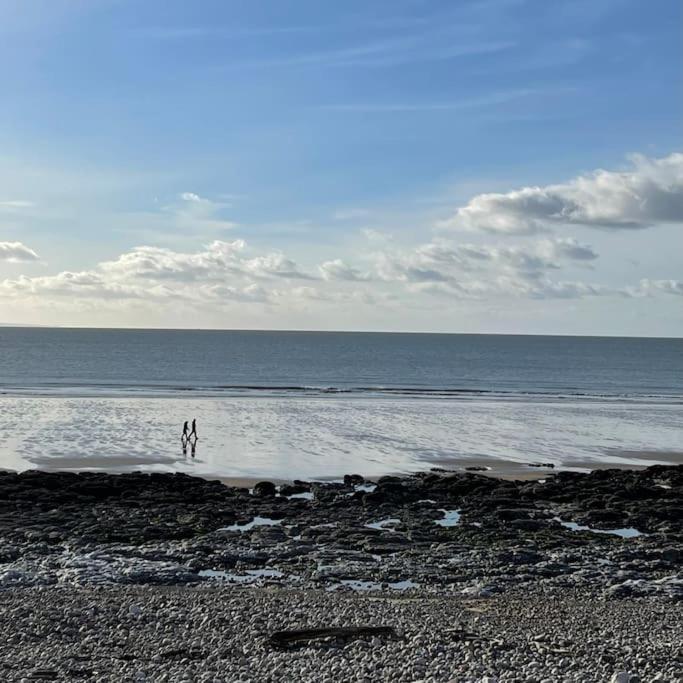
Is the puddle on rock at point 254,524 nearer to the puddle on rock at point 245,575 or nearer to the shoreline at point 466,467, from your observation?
the puddle on rock at point 245,575

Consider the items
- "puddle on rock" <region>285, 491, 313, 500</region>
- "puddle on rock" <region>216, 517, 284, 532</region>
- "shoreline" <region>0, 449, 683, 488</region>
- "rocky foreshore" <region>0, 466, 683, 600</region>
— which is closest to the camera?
"rocky foreshore" <region>0, 466, 683, 600</region>

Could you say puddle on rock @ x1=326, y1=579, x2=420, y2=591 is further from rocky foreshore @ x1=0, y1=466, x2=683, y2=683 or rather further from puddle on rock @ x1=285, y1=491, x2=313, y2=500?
puddle on rock @ x1=285, y1=491, x2=313, y2=500

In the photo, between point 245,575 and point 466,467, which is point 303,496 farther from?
point 466,467

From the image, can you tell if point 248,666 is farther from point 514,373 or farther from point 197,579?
point 514,373

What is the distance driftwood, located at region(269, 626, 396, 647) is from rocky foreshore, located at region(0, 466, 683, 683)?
0.27 meters

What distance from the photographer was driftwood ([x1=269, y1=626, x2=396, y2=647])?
11.7 meters

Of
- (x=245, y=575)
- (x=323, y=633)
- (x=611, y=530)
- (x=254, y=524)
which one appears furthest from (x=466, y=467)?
(x=323, y=633)

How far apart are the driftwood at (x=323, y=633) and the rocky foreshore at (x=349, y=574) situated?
0.27 meters

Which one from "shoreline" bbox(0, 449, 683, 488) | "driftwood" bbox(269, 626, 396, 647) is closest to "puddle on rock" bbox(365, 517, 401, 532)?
"shoreline" bbox(0, 449, 683, 488)

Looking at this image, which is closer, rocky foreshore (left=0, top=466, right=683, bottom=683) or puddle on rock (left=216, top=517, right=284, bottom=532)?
rocky foreshore (left=0, top=466, right=683, bottom=683)

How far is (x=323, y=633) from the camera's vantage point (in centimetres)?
1195

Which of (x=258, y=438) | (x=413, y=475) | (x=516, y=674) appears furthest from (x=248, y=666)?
(x=258, y=438)

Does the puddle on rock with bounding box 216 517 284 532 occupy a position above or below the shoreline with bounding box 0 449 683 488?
below

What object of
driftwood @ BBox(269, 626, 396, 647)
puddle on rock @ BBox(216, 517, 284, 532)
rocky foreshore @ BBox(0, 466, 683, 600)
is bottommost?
puddle on rock @ BBox(216, 517, 284, 532)
